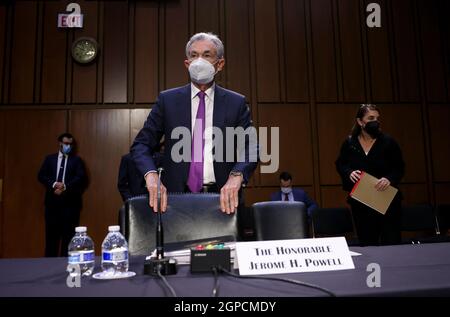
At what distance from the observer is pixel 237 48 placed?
5.51 m

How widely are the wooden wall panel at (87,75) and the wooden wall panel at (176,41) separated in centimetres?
96

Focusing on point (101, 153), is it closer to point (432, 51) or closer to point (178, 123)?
point (178, 123)

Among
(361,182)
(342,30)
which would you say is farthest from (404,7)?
(361,182)

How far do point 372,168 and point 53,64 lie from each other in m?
4.51

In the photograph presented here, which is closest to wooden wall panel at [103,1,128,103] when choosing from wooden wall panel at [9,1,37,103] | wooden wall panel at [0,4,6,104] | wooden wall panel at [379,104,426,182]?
wooden wall panel at [9,1,37,103]

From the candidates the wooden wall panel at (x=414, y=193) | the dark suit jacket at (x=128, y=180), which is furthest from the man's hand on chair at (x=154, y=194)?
the wooden wall panel at (x=414, y=193)

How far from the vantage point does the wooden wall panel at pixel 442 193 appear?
18.0 feet

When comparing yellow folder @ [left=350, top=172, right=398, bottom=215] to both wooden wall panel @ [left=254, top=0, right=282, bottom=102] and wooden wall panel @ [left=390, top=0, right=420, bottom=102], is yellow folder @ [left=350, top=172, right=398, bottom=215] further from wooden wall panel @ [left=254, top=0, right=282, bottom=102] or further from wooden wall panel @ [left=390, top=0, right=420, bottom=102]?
wooden wall panel @ [left=390, top=0, right=420, bottom=102]

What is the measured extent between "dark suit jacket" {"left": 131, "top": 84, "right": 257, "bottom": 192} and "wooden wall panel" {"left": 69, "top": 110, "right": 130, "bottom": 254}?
3.46 meters

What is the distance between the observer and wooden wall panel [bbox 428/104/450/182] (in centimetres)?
554

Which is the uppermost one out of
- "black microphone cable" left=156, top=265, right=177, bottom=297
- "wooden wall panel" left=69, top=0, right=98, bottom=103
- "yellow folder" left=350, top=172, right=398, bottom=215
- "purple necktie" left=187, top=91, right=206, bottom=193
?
"wooden wall panel" left=69, top=0, right=98, bottom=103

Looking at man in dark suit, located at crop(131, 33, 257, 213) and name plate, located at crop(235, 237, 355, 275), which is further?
man in dark suit, located at crop(131, 33, 257, 213)

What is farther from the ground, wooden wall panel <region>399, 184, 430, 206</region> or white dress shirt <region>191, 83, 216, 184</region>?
white dress shirt <region>191, 83, 216, 184</region>

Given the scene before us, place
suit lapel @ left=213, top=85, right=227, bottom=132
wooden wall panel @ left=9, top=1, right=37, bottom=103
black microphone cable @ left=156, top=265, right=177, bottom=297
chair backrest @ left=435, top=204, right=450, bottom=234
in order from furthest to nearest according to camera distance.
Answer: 1. wooden wall panel @ left=9, top=1, right=37, bottom=103
2. chair backrest @ left=435, top=204, right=450, bottom=234
3. suit lapel @ left=213, top=85, right=227, bottom=132
4. black microphone cable @ left=156, top=265, right=177, bottom=297
